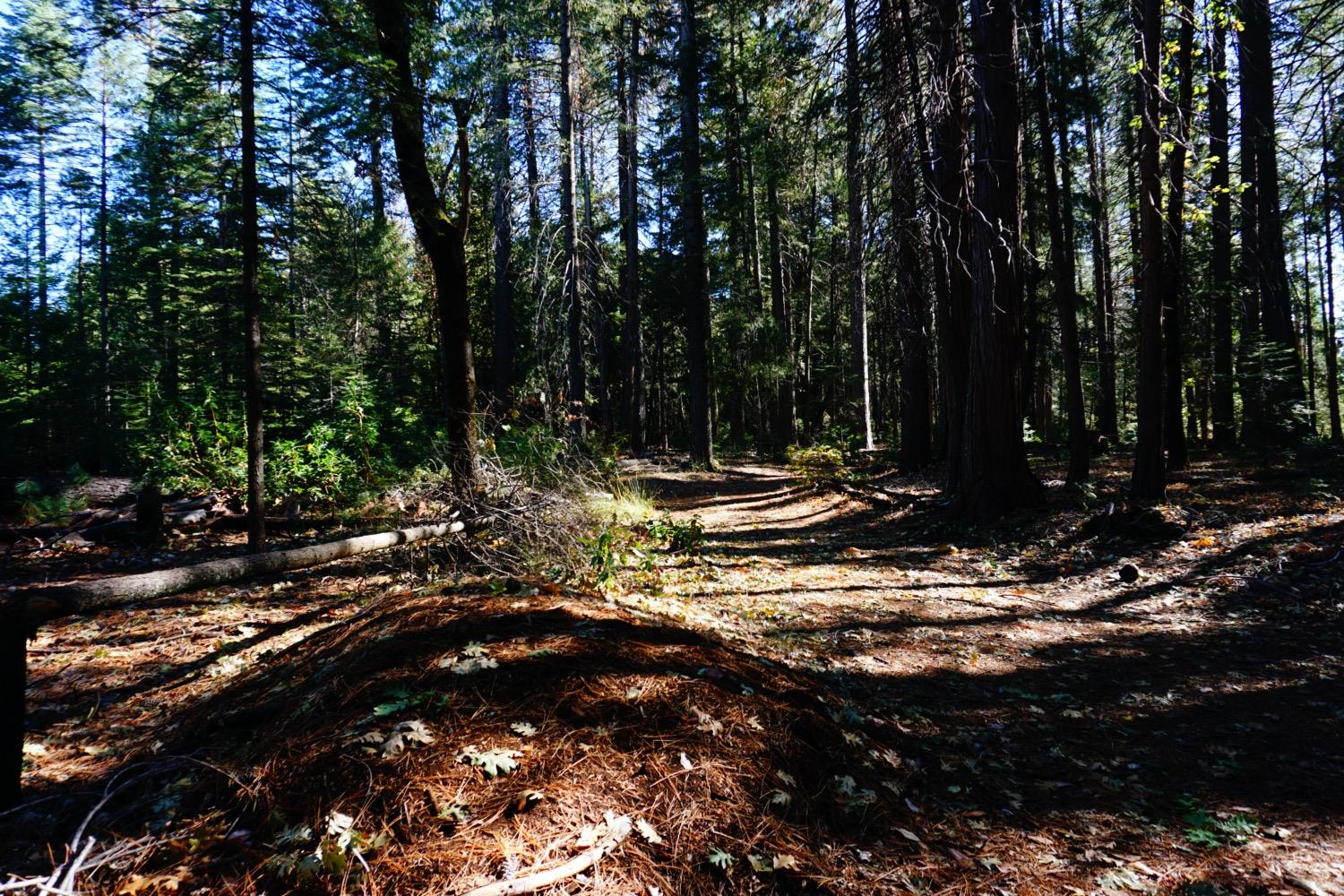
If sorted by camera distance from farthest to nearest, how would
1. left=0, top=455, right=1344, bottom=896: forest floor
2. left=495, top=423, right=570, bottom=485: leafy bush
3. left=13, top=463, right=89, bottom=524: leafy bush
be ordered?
left=13, top=463, right=89, bottom=524: leafy bush → left=495, top=423, right=570, bottom=485: leafy bush → left=0, top=455, right=1344, bottom=896: forest floor

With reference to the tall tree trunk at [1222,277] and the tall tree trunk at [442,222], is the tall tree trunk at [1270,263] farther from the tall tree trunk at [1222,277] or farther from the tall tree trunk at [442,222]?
the tall tree trunk at [442,222]

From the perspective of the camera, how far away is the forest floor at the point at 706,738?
1.96m

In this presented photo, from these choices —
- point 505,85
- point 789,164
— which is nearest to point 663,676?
point 789,164

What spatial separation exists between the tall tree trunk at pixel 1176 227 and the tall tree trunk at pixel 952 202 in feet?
7.65

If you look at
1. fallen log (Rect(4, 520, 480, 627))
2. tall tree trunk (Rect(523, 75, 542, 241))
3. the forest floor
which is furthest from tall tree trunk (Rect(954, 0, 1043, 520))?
tall tree trunk (Rect(523, 75, 542, 241))

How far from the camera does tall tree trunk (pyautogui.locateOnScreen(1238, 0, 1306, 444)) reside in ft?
32.5

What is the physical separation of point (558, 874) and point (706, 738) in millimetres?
865

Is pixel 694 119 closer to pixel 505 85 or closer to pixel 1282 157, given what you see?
pixel 505 85

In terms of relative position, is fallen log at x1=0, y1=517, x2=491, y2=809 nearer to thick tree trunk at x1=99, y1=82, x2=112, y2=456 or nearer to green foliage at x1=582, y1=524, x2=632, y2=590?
green foliage at x1=582, y1=524, x2=632, y2=590

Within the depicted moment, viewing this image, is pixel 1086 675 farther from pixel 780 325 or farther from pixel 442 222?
pixel 780 325

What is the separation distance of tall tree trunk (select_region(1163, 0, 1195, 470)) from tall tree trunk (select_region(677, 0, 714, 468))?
1019cm

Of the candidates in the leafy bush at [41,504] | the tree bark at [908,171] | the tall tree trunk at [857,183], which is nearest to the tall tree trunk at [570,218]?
the tall tree trunk at [857,183]

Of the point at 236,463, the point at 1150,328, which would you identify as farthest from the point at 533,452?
the point at 1150,328

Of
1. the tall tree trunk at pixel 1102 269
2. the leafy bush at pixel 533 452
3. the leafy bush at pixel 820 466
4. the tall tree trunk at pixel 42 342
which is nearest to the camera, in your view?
the leafy bush at pixel 533 452
